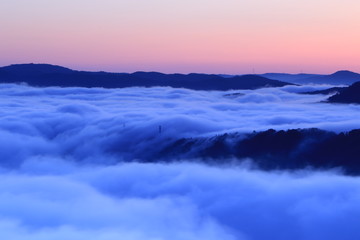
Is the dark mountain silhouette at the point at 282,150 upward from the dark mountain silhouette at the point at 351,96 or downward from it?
downward

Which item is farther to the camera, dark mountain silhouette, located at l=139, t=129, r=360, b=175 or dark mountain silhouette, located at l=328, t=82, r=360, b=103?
dark mountain silhouette, located at l=328, t=82, r=360, b=103

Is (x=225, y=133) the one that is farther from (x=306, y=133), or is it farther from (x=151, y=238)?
(x=151, y=238)

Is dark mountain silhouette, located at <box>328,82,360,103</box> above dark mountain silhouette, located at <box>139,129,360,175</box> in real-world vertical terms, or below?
above

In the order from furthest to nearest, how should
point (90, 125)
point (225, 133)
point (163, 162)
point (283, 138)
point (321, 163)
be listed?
point (90, 125), point (225, 133), point (163, 162), point (283, 138), point (321, 163)

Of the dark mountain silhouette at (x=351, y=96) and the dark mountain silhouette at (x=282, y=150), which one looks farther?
the dark mountain silhouette at (x=351, y=96)

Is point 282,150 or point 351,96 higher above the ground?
Result: point 351,96

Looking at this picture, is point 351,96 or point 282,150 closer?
point 282,150

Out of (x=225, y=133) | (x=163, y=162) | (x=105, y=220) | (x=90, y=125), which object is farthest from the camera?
(x=90, y=125)

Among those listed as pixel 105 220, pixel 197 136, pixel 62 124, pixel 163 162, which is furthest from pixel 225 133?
pixel 62 124
